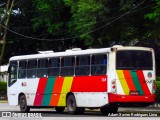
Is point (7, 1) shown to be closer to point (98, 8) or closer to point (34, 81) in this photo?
point (98, 8)

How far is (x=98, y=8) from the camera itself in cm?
3509

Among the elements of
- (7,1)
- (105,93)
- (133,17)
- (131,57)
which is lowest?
(105,93)

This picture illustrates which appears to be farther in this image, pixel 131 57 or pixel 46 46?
pixel 46 46

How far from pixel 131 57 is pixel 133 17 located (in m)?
9.28

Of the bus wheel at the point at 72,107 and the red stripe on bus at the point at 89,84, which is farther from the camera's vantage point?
the bus wheel at the point at 72,107

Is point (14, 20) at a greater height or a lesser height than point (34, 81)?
greater

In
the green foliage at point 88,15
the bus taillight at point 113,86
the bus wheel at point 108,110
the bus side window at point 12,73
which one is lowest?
the bus wheel at point 108,110

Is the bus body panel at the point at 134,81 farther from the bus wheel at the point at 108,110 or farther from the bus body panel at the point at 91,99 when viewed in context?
the bus wheel at the point at 108,110

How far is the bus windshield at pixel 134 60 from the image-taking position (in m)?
25.7

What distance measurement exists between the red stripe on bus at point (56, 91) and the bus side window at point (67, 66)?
0.40m

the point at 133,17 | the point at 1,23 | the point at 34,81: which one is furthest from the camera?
the point at 1,23

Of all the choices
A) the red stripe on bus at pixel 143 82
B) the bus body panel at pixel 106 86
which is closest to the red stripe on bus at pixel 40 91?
the bus body panel at pixel 106 86

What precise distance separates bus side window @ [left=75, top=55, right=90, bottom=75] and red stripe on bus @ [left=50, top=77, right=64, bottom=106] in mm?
1422

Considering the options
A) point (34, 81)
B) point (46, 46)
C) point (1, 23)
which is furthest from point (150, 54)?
point (1, 23)
